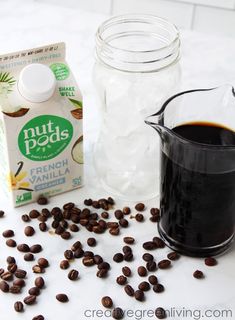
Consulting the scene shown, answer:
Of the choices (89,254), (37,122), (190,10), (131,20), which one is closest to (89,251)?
(89,254)

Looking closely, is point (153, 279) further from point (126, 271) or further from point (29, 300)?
point (29, 300)

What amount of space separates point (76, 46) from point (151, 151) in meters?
0.42

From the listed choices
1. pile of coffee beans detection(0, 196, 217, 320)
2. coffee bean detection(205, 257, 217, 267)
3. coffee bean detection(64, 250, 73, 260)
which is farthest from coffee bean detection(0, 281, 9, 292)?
coffee bean detection(205, 257, 217, 267)

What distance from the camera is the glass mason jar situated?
1.08m

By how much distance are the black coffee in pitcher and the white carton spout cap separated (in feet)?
0.66

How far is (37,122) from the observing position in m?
1.07

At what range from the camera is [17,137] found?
106cm

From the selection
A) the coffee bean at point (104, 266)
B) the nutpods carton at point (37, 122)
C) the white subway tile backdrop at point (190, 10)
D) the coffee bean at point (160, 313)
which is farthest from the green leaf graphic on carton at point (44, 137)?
the white subway tile backdrop at point (190, 10)

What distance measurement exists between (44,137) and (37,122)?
0.03 meters

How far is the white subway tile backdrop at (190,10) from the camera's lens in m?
1.65

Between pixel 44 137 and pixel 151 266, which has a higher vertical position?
pixel 44 137

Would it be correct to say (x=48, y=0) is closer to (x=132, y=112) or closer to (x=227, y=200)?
(x=132, y=112)

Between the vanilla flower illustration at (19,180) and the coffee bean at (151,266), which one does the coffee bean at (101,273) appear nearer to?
the coffee bean at (151,266)

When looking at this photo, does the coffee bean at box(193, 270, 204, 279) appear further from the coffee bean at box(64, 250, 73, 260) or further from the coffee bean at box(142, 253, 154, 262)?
the coffee bean at box(64, 250, 73, 260)
